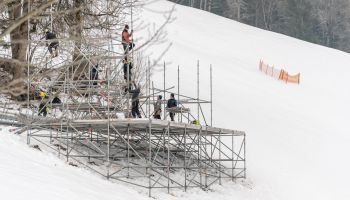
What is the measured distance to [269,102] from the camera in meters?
41.6

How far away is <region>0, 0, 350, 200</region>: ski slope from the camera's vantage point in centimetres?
1923

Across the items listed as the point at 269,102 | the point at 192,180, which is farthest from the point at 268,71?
the point at 192,180

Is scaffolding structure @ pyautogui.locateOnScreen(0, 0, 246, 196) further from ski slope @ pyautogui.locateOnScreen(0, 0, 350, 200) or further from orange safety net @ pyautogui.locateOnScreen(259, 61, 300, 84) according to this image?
orange safety net @ pyautogui.locateOnScreen(259, 61, 300, 84)

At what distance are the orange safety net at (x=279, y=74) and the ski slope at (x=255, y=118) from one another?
701 millimetres

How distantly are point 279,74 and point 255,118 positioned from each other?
1488 centimetres

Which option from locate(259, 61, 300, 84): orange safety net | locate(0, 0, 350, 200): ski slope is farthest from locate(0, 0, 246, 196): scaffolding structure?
locate(259, 61, 300, 84): orange safety net

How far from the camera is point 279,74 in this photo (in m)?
51.0

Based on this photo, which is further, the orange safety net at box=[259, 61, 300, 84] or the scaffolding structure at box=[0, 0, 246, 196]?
the orange safety net at box=[259, 61, 300, 84]

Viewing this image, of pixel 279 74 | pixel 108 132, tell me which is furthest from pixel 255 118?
pixel 108 132

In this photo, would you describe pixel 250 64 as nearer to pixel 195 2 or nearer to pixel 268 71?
pixel 268 71

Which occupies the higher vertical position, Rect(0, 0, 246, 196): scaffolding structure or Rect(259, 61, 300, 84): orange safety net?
Rect(259, 61, 300, 84): orange safety net

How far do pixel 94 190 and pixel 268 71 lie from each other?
33.7m

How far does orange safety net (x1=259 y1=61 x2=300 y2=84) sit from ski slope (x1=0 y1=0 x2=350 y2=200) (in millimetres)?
701

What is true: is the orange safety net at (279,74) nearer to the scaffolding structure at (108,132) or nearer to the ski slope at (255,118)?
the ski slope at (255,118)
